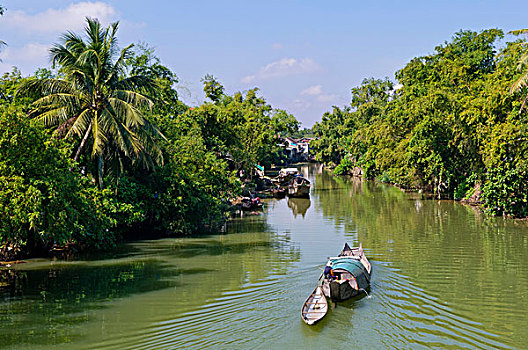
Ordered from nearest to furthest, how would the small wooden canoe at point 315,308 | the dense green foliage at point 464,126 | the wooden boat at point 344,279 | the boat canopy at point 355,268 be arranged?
the small wooden canoe at point 315,308 → the wooden boat at point 344,279 → the boat canopy at point 355,268 → the dense green foliage at point 464,126

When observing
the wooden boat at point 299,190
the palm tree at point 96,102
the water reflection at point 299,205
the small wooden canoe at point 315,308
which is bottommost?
the small wooden canoe at point 315,308

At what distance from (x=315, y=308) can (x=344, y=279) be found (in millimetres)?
2048

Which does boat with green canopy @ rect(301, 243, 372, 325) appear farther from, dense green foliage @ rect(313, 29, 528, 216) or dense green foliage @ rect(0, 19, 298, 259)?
dense green foliage @ rect(313, 29, 528, 216)

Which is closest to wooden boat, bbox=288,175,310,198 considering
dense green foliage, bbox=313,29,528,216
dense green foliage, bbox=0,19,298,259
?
dense green foliage, bbox=313,29,528,216

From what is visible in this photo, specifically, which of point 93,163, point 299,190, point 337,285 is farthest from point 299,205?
point 337,285

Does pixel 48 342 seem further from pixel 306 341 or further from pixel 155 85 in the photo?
pixel 155 85

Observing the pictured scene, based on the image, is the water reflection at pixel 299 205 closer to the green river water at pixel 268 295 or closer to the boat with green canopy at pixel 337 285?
the green river water at pixel 268 295

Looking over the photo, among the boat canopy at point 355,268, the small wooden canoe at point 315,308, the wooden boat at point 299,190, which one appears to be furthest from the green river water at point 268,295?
the wooden boat at point 299,190

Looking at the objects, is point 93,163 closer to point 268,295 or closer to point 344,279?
point 268,295

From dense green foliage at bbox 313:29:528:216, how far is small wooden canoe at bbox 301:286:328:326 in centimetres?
1304

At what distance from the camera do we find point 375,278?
16.0 metres

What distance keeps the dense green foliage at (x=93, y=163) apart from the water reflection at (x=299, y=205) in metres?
7.20

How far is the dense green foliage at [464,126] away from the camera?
2523 cm

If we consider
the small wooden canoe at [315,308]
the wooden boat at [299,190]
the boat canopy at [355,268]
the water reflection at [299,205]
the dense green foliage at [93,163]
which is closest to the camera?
the small wooden canoe at [315,308]
